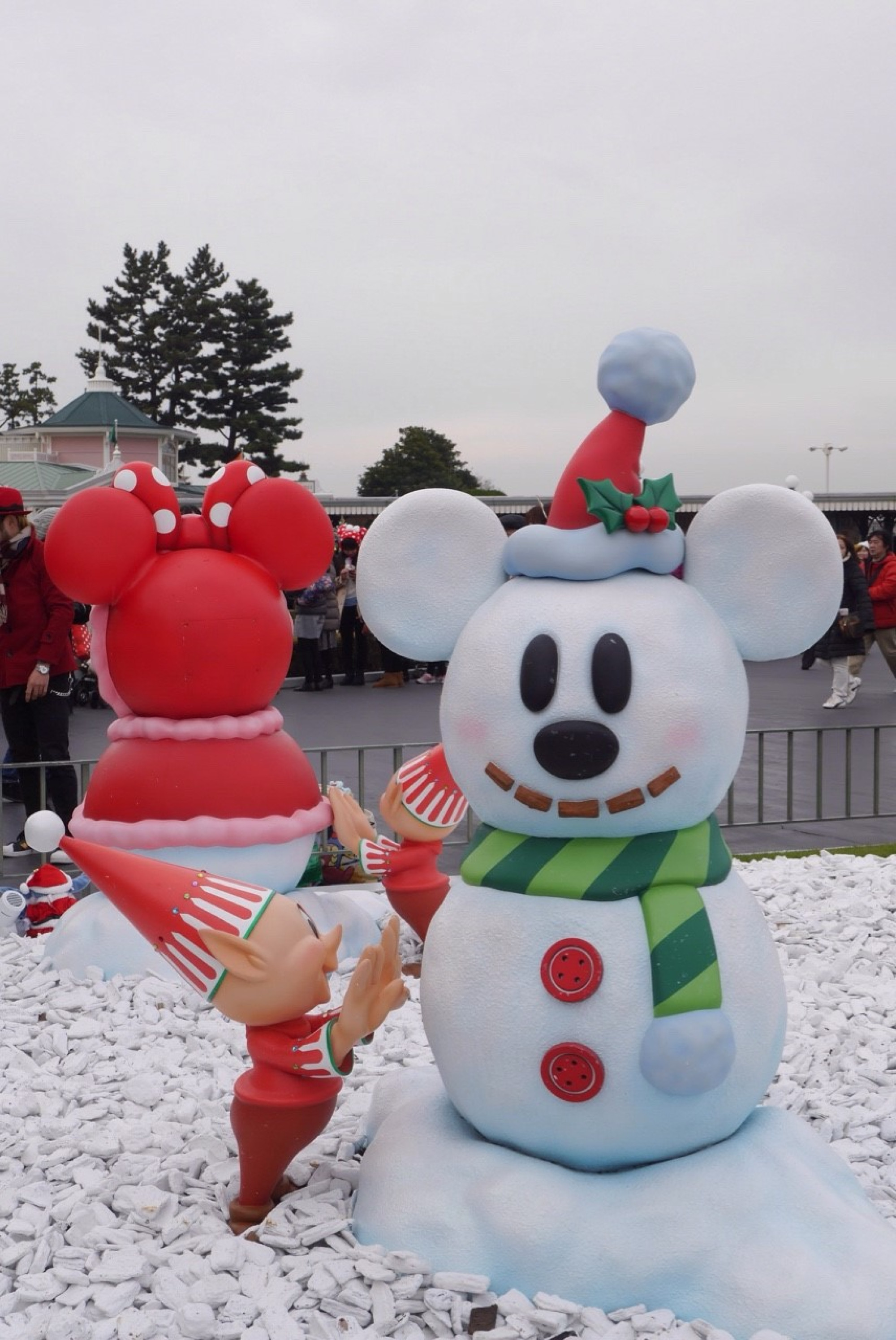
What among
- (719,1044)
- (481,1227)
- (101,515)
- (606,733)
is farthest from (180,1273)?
(101,515)

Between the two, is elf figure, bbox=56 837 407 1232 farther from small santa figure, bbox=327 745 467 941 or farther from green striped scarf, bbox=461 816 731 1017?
small santa figure, bbox=327 745 467 941

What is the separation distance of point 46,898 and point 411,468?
4441cm

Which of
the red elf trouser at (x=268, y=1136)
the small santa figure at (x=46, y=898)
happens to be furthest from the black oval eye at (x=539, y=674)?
the small santa figure at (x=46, y=898)

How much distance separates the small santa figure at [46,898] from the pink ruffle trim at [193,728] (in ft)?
2.91

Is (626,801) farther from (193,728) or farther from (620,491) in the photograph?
(193,728)

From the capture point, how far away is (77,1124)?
142 inches

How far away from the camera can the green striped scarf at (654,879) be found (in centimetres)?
262

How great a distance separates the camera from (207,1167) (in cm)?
322

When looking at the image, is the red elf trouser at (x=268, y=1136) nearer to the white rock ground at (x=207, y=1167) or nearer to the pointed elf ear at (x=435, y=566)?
the white rock ground at (x=207, y=1167)

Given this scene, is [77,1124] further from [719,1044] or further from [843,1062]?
[843,1062]

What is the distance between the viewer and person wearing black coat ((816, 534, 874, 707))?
1227cm

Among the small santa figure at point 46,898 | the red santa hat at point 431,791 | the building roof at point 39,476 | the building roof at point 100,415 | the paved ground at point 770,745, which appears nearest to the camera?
the red santa hat at point 431,791

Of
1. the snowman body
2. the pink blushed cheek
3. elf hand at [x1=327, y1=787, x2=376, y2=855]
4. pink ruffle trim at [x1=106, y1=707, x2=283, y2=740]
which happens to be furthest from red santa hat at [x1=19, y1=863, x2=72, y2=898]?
the pink blushed cheek

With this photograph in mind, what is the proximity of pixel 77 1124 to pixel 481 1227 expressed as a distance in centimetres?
141
